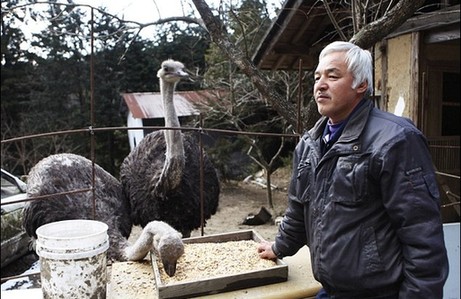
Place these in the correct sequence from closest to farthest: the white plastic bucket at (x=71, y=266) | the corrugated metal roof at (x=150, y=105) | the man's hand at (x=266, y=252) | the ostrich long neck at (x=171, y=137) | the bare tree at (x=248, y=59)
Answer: the white plastic bucket at (x=71, y=266)
the man's hand at (x=266, y=252)
the bare tree at (x=248, y=59)
the ostrich long neck at (x=171, y=137)
the corrugated metal roof at (x=150, y=105)

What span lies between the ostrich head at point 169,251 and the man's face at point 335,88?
0.85 m

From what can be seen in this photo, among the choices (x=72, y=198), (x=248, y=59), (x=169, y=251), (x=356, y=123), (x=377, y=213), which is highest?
(x=248, y=59)

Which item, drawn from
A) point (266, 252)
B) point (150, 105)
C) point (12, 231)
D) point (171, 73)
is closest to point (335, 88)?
point (266, 252)

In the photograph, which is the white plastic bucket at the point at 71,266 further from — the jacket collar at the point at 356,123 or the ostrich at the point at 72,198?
the ostrich at the point at 72,198

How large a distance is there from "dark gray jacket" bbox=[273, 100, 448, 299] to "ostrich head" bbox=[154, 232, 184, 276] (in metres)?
0.60

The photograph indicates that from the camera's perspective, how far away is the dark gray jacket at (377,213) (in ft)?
5.26

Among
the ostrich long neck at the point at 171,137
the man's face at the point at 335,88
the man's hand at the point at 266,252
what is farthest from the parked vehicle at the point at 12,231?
the man's face at the point at 335,88

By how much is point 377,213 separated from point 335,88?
0.47 meters

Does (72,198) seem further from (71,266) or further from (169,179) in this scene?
(71,266)

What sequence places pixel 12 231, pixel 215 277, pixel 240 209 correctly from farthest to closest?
pixel 240 209 → pixel 12 231 → pixel 215 277

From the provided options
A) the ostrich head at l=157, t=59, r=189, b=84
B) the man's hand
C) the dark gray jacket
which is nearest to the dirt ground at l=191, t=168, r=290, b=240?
the ostrich head at l=157, t=59, r=189, b=84

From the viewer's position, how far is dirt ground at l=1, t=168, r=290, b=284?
6930mm

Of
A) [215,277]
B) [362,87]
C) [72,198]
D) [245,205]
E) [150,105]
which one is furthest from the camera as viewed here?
[150,105]

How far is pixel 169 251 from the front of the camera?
83.0 inches
